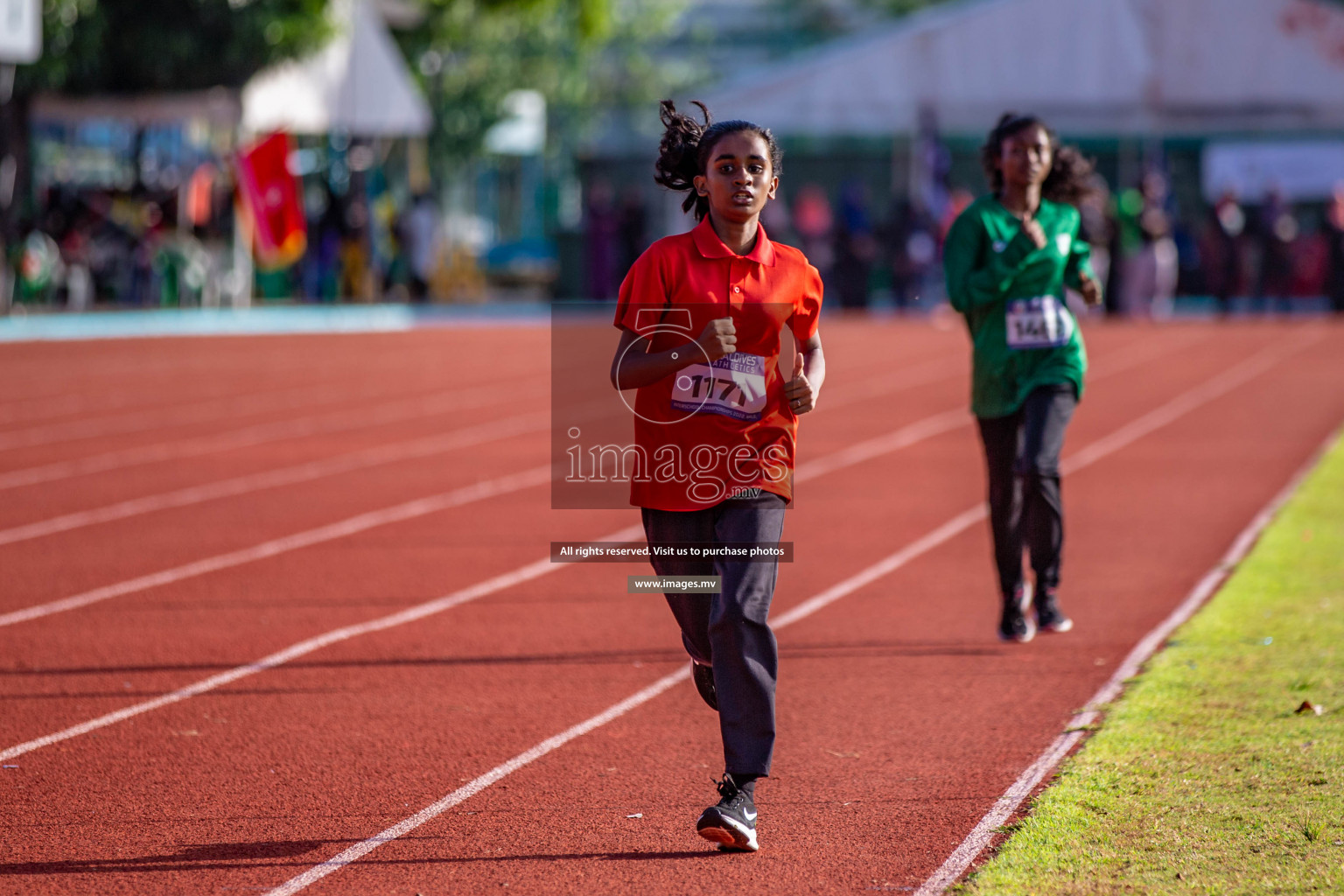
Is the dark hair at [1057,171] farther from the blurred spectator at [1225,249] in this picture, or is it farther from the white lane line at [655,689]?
the blurred spectator at [1225,249]

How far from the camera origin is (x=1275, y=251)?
31.4m

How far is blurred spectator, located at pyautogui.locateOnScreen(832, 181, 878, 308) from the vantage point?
31766mm

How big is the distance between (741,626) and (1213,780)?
157cm

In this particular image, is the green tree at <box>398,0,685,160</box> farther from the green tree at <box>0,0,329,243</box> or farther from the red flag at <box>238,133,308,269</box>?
the red flag at <box>238,133,308,269</box>

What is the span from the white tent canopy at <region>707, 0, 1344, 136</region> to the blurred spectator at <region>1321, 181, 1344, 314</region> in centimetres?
207

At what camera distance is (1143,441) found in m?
14.4

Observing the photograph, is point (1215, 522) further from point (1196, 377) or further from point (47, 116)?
point (47, 116)

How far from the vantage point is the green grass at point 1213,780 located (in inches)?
168

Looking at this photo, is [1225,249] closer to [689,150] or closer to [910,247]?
[910,247]

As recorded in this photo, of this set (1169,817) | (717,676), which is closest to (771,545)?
(717,676)

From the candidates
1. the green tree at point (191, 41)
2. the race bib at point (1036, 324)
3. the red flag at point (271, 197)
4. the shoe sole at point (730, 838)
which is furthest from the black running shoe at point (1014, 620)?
the green tree at point (191, 41)

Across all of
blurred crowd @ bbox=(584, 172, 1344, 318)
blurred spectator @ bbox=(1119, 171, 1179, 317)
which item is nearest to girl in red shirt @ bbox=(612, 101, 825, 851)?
blurred spectator @ bbox=(1119, 171, 1179, 317)

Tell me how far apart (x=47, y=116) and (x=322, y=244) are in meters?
5.46

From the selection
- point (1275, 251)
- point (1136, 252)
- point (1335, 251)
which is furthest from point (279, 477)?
point (1335, 251)
